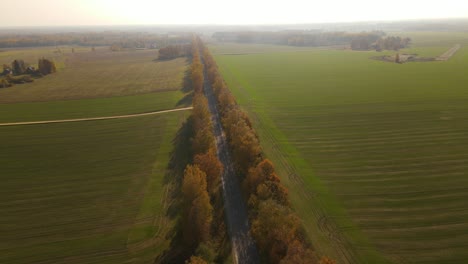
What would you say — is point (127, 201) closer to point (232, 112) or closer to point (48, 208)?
point (48, 208)

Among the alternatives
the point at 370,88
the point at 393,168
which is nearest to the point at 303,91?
the point at 370,88

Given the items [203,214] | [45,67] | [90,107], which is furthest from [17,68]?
[203,214]

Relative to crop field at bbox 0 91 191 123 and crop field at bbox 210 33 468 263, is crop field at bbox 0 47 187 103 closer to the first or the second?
crop field at bbox 0 91 191 123

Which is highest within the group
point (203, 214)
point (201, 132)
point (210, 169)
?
point (201, 132)

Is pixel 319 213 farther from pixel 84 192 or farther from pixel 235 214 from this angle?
pixel 84 192

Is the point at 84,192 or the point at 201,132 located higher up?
the point at 201,132

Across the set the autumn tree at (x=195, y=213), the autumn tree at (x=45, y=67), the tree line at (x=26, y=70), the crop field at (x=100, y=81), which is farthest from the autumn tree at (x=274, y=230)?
the autumn tree at (x=45, y=67)

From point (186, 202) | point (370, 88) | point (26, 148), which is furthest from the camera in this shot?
point (370, 88)

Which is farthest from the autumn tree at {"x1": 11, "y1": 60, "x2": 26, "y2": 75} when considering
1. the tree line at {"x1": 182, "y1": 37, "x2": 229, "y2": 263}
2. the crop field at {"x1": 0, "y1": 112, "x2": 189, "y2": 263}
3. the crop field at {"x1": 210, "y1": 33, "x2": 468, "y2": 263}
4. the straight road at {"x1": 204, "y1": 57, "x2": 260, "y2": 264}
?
the tree line at {"x1": 182, "y1": 37, "x2": 229, "y2": 263}
